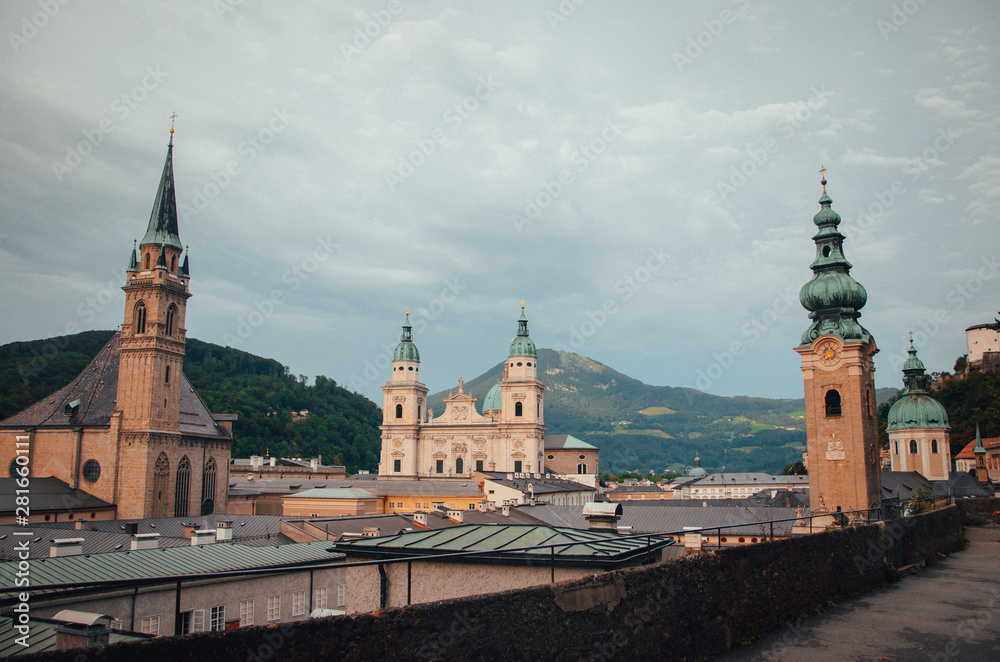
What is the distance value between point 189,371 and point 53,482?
93.2 meters

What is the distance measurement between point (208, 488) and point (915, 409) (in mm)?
73539

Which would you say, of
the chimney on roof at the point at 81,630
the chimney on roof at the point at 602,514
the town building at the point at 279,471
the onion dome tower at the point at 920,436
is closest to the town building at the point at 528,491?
the town building at the point at 279,471

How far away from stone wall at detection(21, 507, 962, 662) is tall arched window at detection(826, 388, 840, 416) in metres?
29.7

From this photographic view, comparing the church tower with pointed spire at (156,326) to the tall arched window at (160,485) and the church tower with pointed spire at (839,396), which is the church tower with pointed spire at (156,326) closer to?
the tall arched window at (160,485)

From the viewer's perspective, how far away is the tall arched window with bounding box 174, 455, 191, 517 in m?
56.5

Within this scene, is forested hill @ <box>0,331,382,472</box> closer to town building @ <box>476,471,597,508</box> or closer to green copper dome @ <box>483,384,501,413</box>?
green copper dome @ <box>483,384,501,413</box>

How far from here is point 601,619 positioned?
8352 millimetres

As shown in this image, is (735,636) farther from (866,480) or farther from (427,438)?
(427,438)

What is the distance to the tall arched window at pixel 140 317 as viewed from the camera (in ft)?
183

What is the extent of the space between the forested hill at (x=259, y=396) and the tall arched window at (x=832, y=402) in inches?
3242

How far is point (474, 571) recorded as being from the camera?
10.9 m

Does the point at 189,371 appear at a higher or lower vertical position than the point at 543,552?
higher

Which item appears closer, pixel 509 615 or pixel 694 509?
pixel 509 615

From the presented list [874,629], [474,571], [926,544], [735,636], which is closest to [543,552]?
[474,571]
